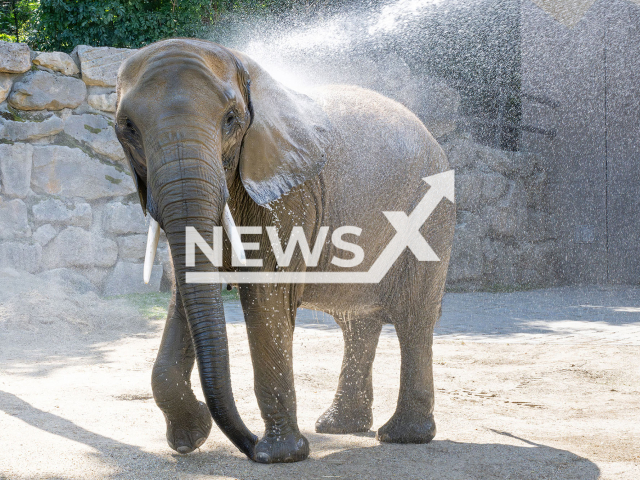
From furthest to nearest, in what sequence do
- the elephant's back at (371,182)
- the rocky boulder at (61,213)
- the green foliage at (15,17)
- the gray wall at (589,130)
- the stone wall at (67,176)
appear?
1. the green foliage at (15,17)
2. the gray wall at (589,130)
3. the rocky boulder at (61,213)
4. the stone wall at (67,176)
5. the elephant's back at (371,182)

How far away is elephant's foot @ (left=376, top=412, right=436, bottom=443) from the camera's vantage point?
12.4 ft

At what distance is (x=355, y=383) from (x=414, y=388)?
0.47 metres

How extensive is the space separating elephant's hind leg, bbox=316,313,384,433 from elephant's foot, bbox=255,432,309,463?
2.74 feet

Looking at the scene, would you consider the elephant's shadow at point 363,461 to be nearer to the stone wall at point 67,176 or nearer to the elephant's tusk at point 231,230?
the elephant's tusk at point 231,230

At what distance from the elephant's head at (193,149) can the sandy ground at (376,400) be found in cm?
64

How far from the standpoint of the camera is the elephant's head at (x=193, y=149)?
2652 mm

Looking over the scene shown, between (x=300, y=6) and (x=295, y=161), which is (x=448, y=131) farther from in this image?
(x=295, y=161)

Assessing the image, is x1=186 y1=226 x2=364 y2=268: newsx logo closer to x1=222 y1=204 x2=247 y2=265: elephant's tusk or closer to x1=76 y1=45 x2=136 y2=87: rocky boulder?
x1=222 y1=204 x2=247 y2=265: elephant's tusk

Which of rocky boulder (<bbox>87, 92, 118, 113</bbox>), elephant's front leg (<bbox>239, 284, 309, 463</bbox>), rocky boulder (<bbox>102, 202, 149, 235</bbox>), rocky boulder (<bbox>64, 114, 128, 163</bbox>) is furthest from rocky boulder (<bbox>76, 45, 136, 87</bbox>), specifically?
elephant's front leg (<bbox>239, 284, 309, 463</bbox>)

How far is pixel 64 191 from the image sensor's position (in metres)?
→ 7.89

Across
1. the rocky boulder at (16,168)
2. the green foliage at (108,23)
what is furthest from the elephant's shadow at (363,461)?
the green foliage at (108,23)

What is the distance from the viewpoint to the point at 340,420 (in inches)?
161

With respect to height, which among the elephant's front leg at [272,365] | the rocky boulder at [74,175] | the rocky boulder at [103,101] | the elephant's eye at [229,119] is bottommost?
the elephant's front leg at [272,365]

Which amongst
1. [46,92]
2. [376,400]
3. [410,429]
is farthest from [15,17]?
[410,429]
